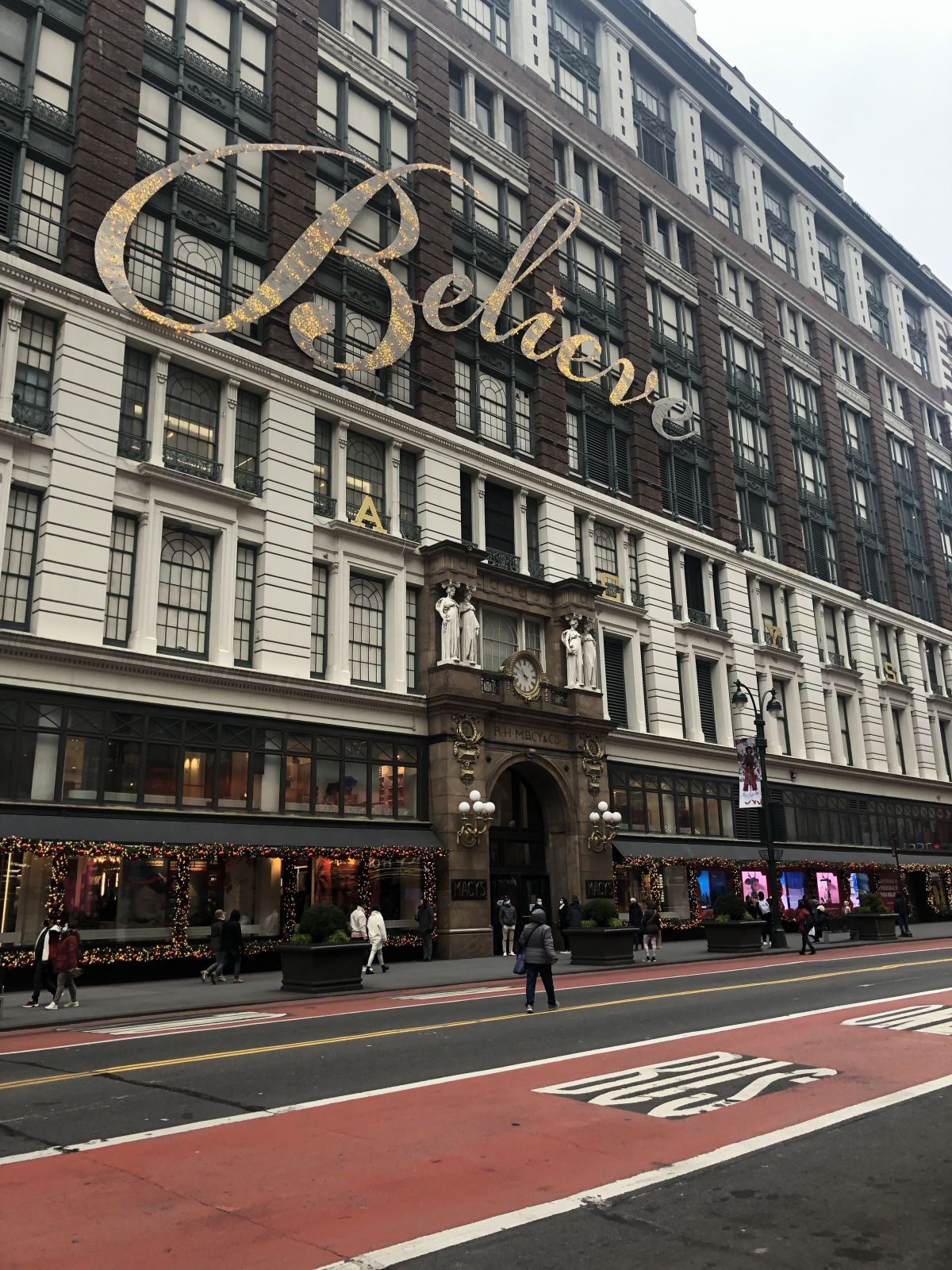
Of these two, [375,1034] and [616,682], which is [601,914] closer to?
[375,1034]

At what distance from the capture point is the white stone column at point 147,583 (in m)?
26.0

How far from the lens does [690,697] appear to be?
43.3 metres

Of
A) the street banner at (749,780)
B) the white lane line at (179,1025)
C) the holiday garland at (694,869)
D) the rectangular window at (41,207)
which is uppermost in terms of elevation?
the rectangular window at (41,207)

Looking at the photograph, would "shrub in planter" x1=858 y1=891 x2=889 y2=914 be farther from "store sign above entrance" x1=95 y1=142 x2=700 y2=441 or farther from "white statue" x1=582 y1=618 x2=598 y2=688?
"store sign above entrance" x1=95 y1=142 x2=700 y2=441

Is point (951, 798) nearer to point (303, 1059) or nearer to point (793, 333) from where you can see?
point (793, 333)

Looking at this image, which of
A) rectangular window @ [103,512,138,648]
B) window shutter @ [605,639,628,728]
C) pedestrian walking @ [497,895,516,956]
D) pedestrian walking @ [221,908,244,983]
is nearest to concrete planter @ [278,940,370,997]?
pedestrian walking @ [221,908,244,983]

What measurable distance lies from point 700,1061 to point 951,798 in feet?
176

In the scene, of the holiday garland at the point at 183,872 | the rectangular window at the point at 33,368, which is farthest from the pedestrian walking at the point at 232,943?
the rectangular window at the point at 33,368

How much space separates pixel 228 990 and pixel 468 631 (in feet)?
47.7

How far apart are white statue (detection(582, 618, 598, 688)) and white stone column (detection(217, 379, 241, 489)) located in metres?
14.5

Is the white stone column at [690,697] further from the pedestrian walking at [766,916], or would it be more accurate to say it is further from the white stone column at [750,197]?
the white stone column at [750,197]

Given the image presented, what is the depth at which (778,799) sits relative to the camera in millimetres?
46750

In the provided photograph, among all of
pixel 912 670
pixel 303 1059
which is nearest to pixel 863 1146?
pixel 303 1059

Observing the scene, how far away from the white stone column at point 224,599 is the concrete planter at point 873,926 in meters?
25.8
